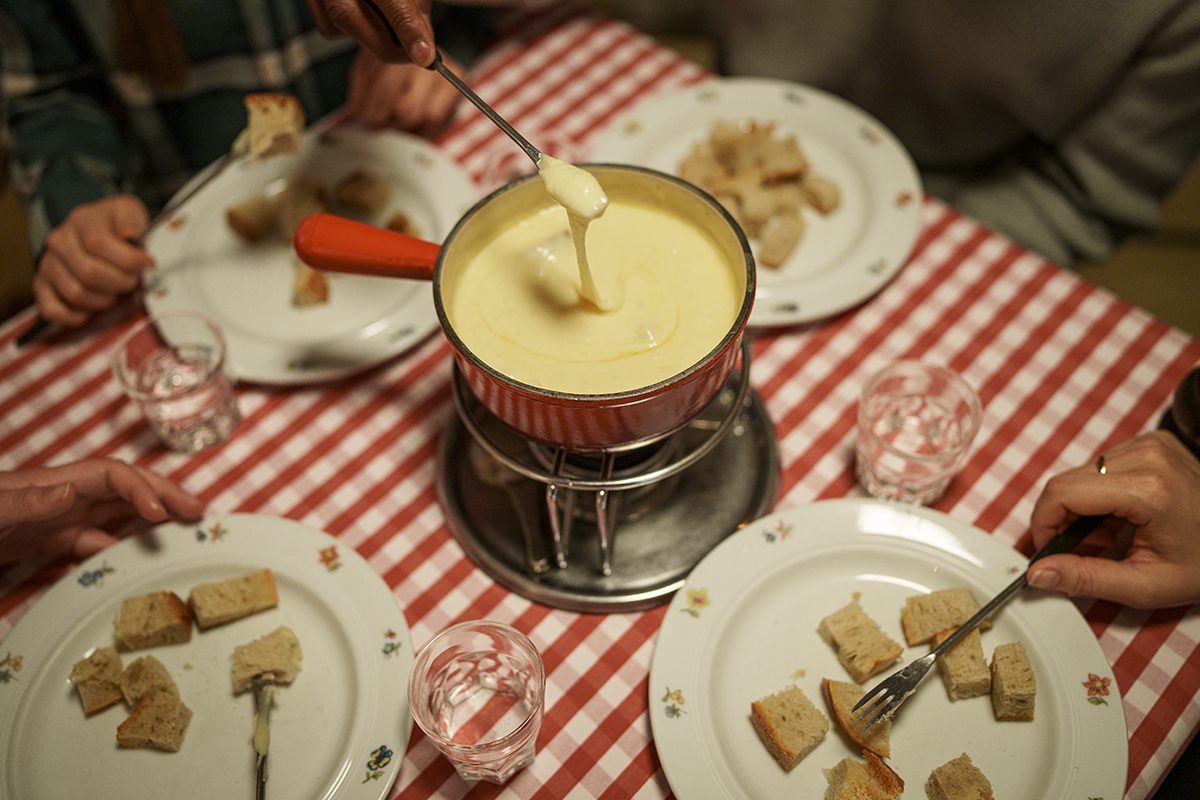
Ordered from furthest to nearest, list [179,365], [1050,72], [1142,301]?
[1142,301]
[1050,72]
[179,365]

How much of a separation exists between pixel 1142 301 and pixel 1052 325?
1867 millimetres

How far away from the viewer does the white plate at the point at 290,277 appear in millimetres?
1594

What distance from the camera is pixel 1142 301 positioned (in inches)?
123

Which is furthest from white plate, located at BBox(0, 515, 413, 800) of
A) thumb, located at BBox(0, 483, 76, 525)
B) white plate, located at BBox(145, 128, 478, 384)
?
white plate, located at BBox(145, 128, 478, 384)

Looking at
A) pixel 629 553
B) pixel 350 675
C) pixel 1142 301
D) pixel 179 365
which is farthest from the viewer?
pixel 1142 301

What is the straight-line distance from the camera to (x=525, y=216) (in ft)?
4.33

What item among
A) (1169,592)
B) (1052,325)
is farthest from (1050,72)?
(1169,592)

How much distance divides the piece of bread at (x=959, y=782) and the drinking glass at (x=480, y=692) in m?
0.53

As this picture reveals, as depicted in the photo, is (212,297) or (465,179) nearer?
(212,297)

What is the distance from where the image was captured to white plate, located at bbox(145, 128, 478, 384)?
5.23ft

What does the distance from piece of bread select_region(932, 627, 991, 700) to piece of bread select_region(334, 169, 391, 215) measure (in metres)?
1.36

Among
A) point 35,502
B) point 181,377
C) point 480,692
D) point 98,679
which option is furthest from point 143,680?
point 181,377

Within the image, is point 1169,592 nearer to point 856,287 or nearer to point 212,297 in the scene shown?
point 856,287

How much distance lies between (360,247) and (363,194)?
66 centimetres
